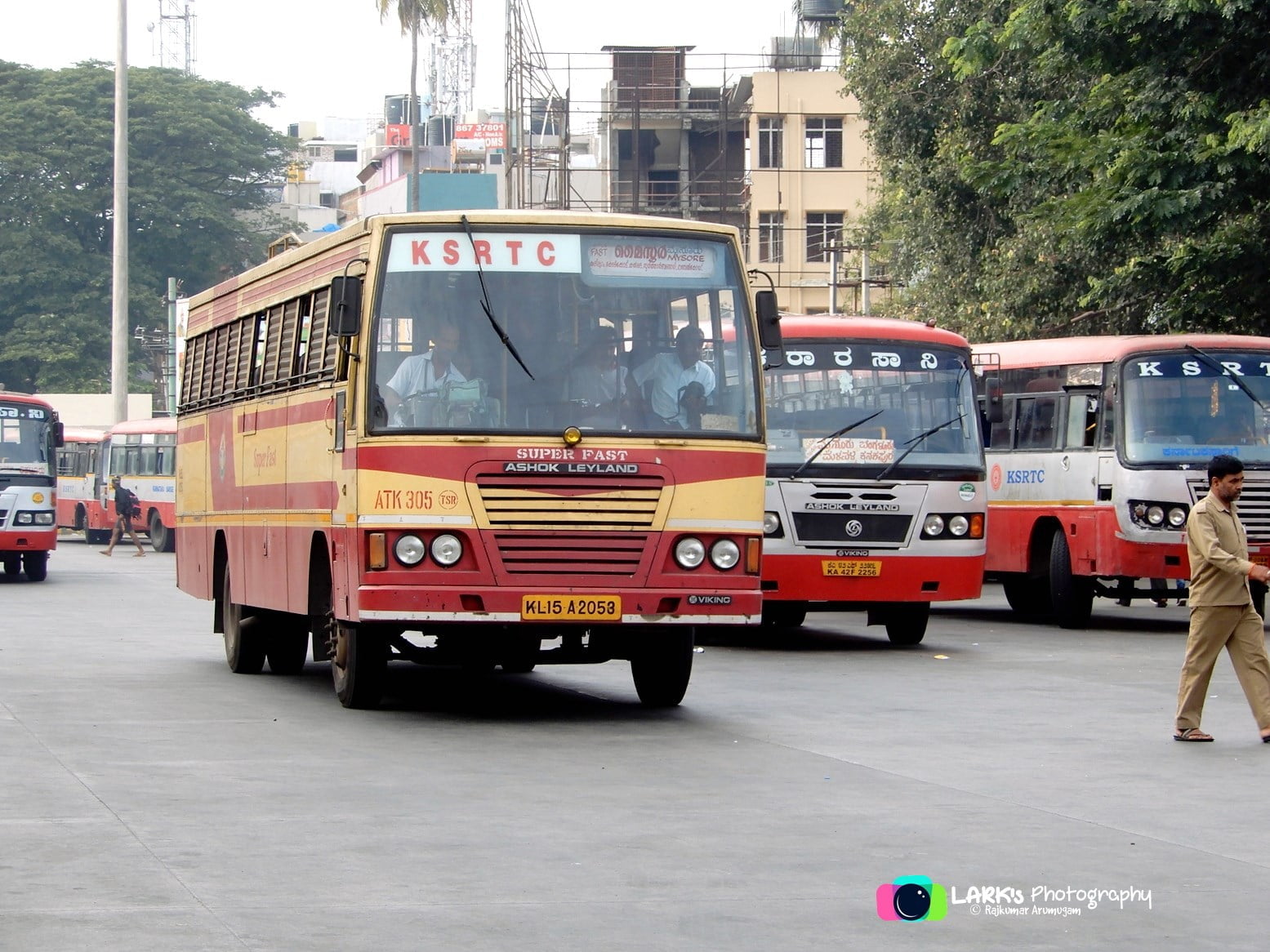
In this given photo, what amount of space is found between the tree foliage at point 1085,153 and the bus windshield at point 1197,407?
244 cm

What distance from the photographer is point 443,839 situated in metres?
8.40

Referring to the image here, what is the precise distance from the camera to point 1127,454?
20.9 metres

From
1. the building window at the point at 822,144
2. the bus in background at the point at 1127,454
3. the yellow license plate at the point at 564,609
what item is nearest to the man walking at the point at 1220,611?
the yellow license plate at the point at 564,609

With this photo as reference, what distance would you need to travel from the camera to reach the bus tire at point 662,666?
1341 centimetres

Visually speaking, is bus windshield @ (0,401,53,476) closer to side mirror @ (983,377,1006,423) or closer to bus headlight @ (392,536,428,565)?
side mirror @ (983,377,1006,423)

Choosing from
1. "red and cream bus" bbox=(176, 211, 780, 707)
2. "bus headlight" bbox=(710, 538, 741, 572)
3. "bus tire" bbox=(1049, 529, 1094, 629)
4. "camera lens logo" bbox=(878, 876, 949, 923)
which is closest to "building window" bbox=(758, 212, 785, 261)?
"bus tire" bbox=(1049, 529, 1094, 629)

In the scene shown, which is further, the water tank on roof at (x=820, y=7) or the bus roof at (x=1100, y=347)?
the water tank on roof at (x=820, y=7)

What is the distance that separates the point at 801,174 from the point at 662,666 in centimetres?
5532

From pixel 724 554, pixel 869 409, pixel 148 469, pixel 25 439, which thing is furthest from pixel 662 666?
pixel 148 469

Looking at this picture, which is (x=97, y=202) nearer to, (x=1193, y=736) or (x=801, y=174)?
(x=801, y=174)

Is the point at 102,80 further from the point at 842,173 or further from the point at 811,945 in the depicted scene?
the point at 811,945

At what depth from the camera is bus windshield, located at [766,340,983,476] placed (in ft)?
61.7

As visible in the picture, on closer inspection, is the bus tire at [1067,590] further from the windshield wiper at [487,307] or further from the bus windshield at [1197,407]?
the windshield wiper at [487,307]

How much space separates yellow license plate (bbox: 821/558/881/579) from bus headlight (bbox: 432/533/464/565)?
6834 millimetres
